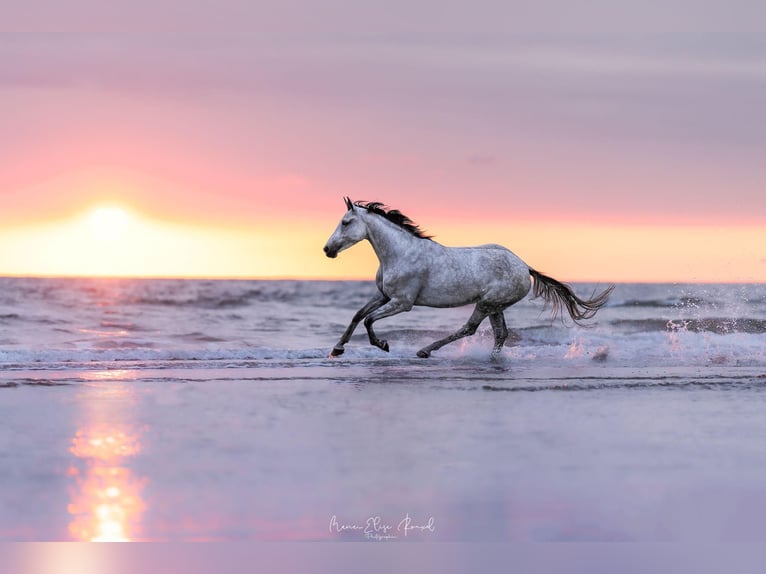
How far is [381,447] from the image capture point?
22.5 ft

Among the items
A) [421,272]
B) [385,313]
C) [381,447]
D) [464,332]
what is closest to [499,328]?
[464,332]

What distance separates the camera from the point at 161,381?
34.0 ft

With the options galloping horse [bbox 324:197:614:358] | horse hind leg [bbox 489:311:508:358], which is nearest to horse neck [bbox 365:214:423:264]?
galloping horse [bbox 324:197:614:358]

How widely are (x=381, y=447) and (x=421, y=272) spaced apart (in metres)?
6.24

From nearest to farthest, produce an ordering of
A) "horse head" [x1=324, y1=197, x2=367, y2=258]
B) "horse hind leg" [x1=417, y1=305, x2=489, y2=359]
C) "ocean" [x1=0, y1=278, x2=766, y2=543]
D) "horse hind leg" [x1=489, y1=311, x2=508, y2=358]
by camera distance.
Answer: "ocean" [x1=0, y1=278, x2=766, y2=543]
"horse head" [x1=324, y1=197, x2=367, y2=258]
"horse hind leg" [x1=417, y1=305, x2=489, y2=359]
"horse hind leg" [x1=489, y1=311, x2=508, y2=358]

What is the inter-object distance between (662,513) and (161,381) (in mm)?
6084

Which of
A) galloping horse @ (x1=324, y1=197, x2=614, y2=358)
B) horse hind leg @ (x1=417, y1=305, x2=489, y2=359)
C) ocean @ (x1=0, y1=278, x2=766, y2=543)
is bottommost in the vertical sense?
ocean @ (x1=0, y1=278, x2=766, y2=543)

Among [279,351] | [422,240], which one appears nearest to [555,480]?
[422,240]

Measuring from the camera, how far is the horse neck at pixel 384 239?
42.3 feet

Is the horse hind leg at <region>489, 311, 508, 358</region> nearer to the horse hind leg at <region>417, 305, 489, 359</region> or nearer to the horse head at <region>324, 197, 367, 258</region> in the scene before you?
the horse hind leg at <region>417, 305, 489, 359</region>

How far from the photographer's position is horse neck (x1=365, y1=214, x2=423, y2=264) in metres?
12.9

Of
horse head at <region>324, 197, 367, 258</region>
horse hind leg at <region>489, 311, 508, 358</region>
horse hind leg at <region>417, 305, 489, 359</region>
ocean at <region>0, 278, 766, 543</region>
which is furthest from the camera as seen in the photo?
horse hind leg at <region>489, 311, 508, 358</region>

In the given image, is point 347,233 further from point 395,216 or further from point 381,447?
point 381,447

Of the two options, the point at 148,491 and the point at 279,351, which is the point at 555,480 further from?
the point at 279,351
